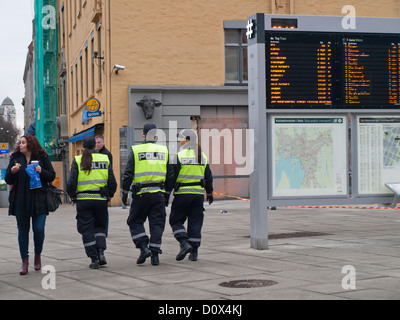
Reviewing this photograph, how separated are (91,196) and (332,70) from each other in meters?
4.63

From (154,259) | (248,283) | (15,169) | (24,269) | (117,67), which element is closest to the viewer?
(248,283)

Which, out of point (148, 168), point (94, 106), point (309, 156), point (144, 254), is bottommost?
point (144, 254)

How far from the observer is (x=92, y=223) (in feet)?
33.3

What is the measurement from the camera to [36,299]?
7.61 meters

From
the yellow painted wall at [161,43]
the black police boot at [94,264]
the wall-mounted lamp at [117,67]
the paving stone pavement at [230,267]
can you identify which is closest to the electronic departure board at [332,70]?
the paving stone pavement at [230,267]

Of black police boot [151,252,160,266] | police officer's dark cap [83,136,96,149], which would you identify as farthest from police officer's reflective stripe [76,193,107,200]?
black police boot [151,252,160,266]

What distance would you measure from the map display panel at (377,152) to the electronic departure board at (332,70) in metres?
0.33

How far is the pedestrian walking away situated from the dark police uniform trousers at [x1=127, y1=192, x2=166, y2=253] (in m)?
1.23

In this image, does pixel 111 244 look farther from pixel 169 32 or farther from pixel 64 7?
pixel 64 7

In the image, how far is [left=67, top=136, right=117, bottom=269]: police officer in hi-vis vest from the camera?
10.1 m

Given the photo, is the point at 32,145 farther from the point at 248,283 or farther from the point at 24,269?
the point at 248,283

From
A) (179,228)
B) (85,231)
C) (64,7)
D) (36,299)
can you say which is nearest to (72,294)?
(36,299)

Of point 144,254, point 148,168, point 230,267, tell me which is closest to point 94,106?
point 148,168

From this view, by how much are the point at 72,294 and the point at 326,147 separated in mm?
6014
